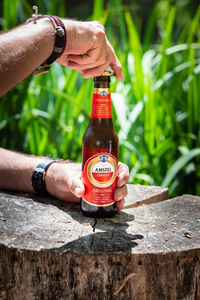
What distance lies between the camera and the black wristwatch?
1.24m

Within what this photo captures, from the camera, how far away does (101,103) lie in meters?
1.06

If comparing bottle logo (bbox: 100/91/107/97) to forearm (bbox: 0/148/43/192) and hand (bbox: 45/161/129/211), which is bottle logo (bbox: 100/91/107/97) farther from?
forearm (bbox: 0/148/43/192)

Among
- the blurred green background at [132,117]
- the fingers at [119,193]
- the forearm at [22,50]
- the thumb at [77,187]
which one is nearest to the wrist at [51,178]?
the thumb at [77,187]

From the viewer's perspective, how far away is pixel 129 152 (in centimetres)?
192

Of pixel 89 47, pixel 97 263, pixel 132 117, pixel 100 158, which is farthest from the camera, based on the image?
pixel 132 117

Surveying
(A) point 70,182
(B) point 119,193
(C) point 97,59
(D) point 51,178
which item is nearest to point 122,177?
(B) point 119,193

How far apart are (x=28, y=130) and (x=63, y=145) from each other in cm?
25

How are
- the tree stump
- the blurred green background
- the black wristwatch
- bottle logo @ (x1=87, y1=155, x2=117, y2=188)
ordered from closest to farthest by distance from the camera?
the tree stump
bottle logo @ (x1=87, y1=155, x2=117, y2=188)
the black wristwatch
the blurred green background

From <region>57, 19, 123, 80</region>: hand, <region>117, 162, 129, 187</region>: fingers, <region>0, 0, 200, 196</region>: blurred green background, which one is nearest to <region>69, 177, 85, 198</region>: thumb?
<region>117, 162, 129, 187</region>: fingers

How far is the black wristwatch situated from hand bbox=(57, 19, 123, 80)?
35 centimetres

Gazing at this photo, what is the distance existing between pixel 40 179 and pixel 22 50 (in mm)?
480

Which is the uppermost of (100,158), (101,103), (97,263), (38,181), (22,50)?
(22,50)

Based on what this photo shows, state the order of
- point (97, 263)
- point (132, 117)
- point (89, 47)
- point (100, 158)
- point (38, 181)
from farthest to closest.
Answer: point (132, 117) < point (38, 181) < point (89, 47) < point (100, 158) < point (97, 263)

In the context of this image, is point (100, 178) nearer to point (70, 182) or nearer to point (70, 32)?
point (70, 182)
